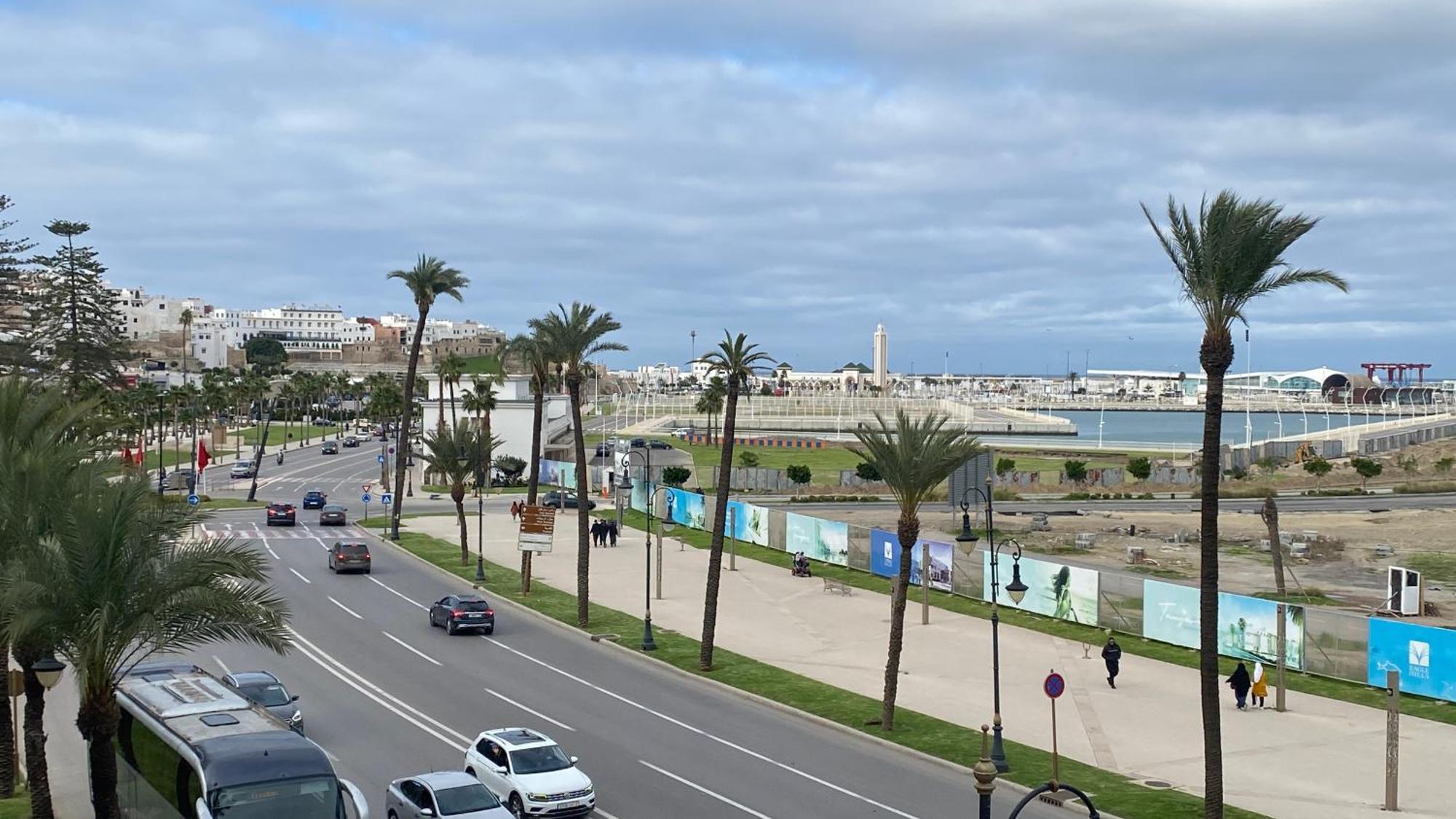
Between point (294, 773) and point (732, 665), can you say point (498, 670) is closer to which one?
point (732, 665)

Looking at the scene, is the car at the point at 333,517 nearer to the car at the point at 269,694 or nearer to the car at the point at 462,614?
the car at the point at 462,614

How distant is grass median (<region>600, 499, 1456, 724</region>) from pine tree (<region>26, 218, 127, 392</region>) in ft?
117

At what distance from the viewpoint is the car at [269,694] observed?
25.2 metres

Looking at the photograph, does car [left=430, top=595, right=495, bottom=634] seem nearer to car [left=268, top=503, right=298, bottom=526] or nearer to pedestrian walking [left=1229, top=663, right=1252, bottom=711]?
pedestrian walking [left=1229, top=663, right=1252, bottom=711]

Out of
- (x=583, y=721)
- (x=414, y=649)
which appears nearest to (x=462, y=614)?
(x=414, y=649)

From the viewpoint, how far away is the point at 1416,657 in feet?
104

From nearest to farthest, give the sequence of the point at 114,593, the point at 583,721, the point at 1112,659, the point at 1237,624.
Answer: the point at 114,593 → the point at 583,721 → the point at 1112,659 → the point at 1237,624

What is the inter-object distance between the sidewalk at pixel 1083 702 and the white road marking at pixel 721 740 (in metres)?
Result: 6.16

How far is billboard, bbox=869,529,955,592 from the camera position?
48188 millimetres

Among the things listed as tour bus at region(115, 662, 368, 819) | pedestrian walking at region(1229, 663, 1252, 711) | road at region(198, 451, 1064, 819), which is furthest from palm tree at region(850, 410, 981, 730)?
tour bus at region(115, 662, 368, 819)

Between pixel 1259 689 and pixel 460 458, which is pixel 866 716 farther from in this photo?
pixel 460 458

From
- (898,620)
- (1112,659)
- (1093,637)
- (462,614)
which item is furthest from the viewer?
(1093,637)

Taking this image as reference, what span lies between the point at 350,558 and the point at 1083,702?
33596 mm

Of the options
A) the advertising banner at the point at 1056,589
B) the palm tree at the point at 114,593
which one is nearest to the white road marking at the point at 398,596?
the advertising banner at the point at 1056,589
